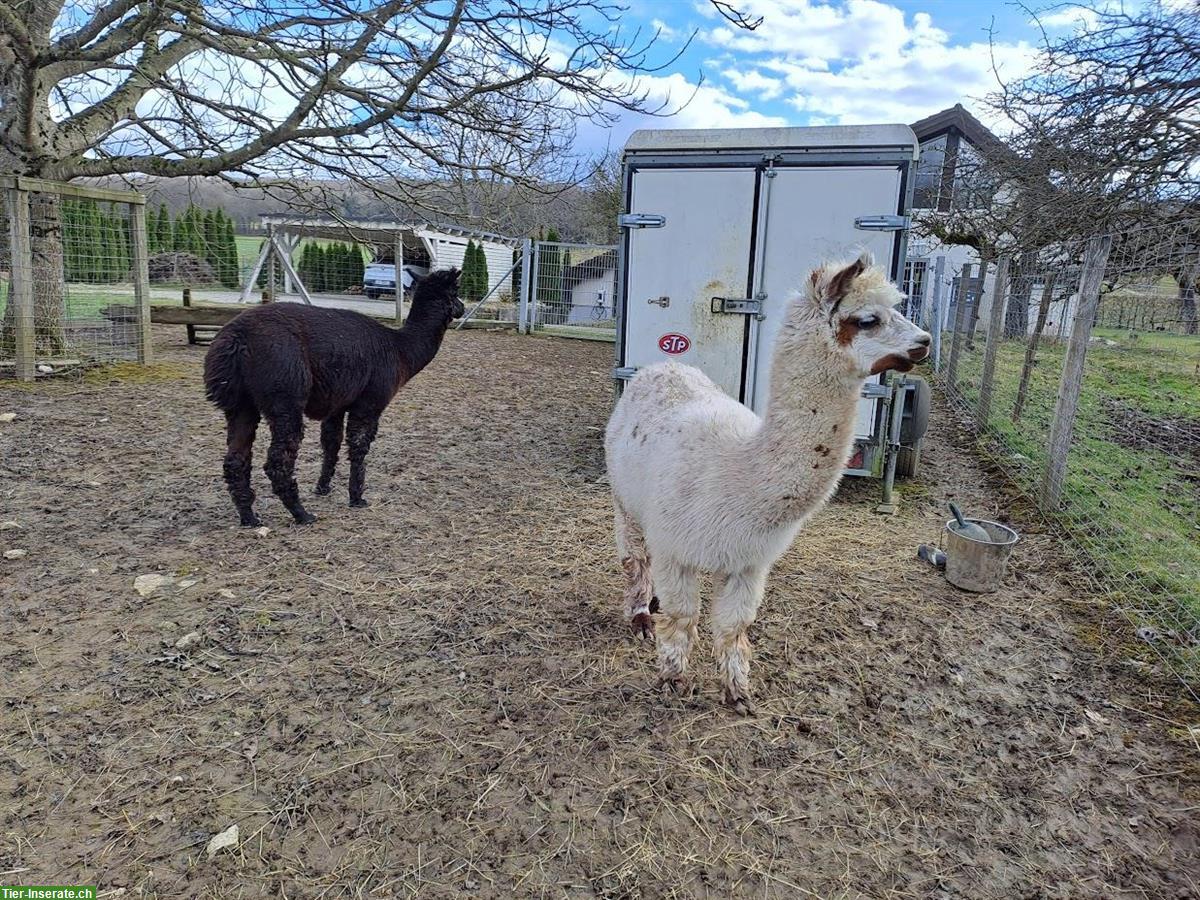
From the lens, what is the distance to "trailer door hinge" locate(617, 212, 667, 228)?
228 inches

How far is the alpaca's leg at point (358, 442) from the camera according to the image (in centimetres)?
520

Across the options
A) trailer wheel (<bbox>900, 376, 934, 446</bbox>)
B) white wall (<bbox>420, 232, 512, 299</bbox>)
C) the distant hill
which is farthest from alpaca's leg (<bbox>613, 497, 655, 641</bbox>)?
white wall (<bbox>420, 232, 512, 299</bbox>)

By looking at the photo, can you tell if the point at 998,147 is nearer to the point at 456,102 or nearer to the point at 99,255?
the point at 456,102

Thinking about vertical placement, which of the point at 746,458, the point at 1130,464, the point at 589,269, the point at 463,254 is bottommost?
the point at 1130,464

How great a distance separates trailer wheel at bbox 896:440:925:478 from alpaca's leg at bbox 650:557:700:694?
4404 mm

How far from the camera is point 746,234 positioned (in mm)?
5617

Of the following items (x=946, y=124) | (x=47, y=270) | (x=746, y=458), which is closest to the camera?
(x=746, y=458)

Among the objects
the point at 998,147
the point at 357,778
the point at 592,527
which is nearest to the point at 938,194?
the point at 998,147

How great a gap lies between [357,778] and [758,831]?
57.1 inches

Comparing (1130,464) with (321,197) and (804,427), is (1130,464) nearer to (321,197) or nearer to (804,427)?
(804,427)

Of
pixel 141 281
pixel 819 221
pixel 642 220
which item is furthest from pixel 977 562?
pixel 141 281

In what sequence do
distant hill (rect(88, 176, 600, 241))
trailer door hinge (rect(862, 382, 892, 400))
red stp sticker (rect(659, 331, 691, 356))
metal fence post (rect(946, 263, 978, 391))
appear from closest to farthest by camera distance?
trailer door hinge (rect(862, 382, 892, 400)), red stp sticker (rect(659, 331, 691, 356)), distant hill (rect(88, 176, 600, 241)), metal fence post (rect(946, 263, 978, 391))

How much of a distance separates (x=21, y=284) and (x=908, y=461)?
9.96m

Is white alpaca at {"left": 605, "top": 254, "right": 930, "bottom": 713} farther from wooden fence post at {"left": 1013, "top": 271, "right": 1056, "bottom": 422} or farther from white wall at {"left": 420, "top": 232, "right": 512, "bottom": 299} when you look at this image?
white wall at {"left": 420, "top": 232, "right": 512, "bottom": 299}
